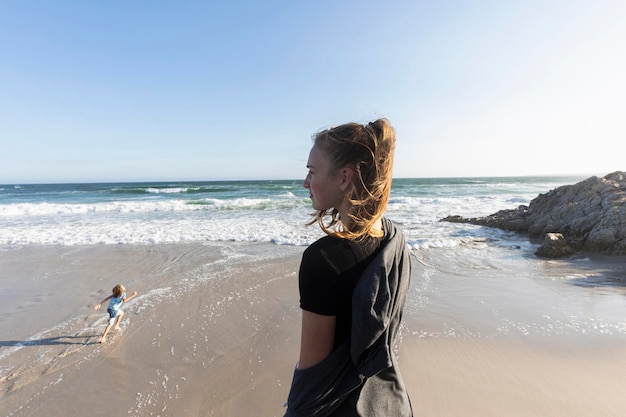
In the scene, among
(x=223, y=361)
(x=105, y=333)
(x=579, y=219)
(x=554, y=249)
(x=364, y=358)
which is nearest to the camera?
(x=364, y=358)

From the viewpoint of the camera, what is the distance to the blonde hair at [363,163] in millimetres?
1160

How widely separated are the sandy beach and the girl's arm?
94.4 inches

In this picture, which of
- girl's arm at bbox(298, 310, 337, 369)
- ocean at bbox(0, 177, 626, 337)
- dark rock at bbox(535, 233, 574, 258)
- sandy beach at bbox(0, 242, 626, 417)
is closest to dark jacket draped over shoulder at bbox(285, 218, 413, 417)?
girl's arm at bbox(298, 310, 337, 369)

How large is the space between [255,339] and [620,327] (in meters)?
5.09

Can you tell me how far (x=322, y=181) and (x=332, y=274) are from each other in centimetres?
37

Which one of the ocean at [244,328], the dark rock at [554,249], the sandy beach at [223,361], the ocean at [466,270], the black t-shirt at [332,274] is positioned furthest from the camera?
the dark rock at [554,249]

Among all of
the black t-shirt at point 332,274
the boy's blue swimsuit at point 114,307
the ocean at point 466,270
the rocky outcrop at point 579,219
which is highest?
the black t-shirt at point 332,274

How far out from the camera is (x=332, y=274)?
3.43 feet

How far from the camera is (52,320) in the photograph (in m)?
5.15

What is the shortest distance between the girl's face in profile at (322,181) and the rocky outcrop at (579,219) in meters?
9.78

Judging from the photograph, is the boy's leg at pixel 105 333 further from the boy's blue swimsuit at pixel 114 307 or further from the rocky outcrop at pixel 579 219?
the rocky outcrop at pixel 579 219

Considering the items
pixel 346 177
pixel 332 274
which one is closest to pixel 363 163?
pixel 346 177

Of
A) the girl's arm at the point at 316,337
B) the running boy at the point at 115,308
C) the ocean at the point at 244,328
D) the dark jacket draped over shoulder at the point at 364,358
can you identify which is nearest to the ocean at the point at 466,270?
the ocean at the point at 244,328

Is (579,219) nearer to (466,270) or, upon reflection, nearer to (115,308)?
(466,270)
